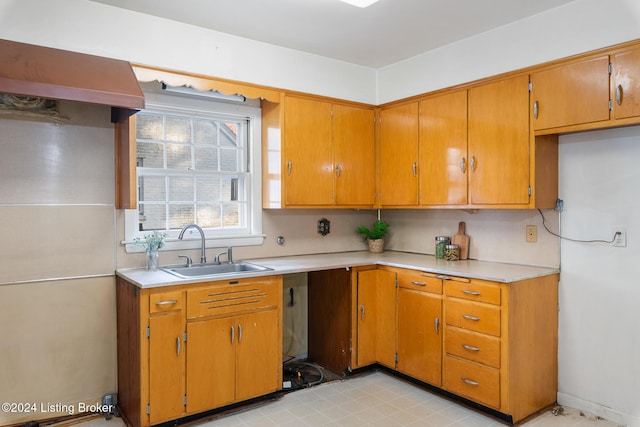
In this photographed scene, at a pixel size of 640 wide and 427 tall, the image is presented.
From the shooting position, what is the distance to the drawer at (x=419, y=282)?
3057mm

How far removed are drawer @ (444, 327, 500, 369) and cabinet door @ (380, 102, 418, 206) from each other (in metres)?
1.17

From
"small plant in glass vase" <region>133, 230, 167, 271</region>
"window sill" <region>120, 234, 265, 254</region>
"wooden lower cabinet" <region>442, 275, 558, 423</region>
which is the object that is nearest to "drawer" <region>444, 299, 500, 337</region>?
"wooden lower cabinet" <region>442, 275, 558, 423</region>

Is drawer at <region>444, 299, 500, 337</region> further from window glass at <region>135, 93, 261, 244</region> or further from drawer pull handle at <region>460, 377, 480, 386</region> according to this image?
window glass at <region>135, 93, 261, 244</region>

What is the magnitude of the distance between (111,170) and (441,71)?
257 cm

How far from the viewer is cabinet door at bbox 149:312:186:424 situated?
8.23 feet

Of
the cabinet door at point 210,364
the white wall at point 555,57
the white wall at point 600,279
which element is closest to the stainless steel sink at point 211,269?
the white wall at point 555,57

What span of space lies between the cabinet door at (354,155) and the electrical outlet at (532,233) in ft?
4.44

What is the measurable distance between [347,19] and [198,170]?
1555 mm

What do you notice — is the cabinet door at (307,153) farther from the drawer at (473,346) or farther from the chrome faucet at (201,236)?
the drawer at (473,346)

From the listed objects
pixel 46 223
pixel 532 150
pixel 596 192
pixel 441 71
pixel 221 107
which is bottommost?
pixel 46 223

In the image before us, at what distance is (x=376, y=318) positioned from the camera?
3.49m

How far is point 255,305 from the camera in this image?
2.90 meters

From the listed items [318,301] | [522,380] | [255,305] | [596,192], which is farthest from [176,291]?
[596,192]

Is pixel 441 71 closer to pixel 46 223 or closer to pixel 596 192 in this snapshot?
pixel 596 192
